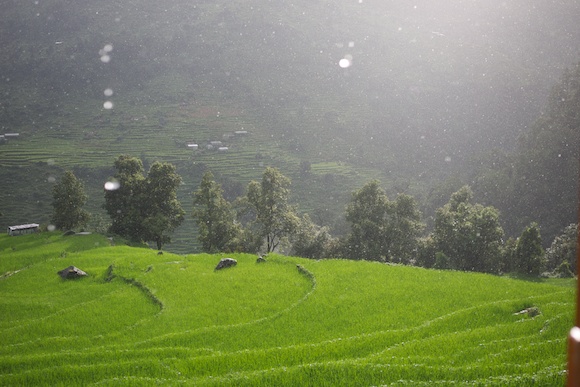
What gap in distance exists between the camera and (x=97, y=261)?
4125cm

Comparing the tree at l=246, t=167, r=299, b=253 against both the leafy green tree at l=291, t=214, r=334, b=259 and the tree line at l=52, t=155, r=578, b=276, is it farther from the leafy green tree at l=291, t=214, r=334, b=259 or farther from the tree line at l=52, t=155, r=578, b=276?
the leafy green tree at l=291, t=214, r=334, b=259

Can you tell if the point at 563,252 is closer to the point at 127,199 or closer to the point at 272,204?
the point at 272,204

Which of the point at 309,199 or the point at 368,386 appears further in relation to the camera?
the point at 309,199

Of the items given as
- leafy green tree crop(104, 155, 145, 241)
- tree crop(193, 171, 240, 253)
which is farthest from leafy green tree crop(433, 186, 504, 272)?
leafy green tree crop(104, 155, 145, 241)

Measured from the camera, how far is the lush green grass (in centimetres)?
1460

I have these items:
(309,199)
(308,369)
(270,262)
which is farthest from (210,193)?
(309,199)

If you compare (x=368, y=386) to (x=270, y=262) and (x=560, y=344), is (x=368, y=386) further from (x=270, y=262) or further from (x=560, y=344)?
(x=270, y=262)

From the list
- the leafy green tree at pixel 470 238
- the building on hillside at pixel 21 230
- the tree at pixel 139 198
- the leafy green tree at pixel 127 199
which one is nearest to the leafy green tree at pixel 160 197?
the tree at pixel 139 198

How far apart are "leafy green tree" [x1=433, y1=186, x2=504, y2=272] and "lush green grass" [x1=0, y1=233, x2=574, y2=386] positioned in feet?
76.1

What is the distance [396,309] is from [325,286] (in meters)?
6.05

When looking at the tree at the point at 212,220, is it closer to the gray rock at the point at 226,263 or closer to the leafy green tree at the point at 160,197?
the leafy green tree at the point at 160,197

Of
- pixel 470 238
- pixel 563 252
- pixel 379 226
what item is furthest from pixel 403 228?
pixel 563 252

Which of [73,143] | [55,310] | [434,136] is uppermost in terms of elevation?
[434,136]

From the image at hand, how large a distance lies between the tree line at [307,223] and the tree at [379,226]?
13 cm
